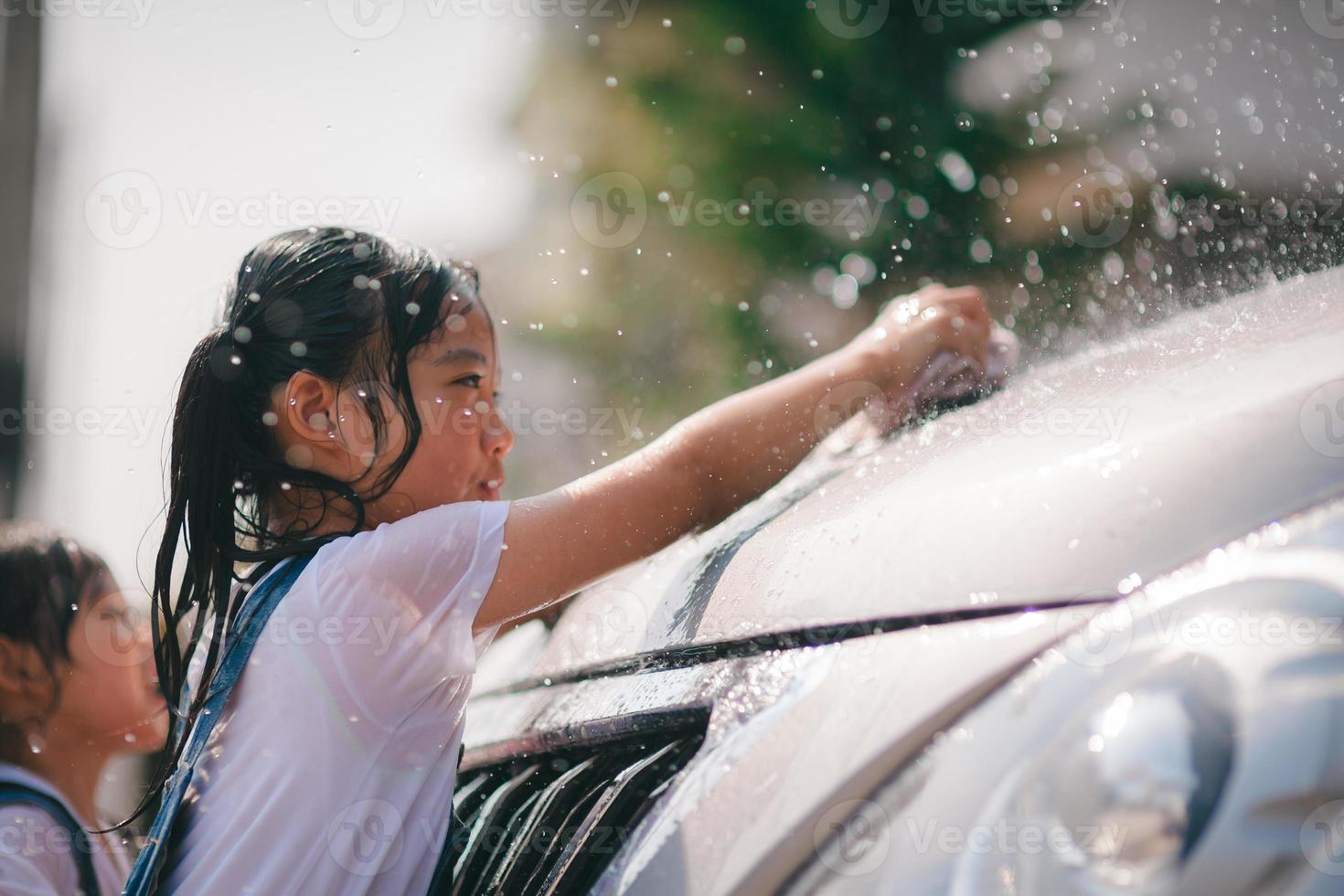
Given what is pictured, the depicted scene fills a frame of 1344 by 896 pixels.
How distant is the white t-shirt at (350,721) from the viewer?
4.35 feet

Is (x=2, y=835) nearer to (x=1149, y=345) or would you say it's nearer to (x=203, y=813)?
(x=203, y=813)

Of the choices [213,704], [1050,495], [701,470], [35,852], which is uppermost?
[1050,495]

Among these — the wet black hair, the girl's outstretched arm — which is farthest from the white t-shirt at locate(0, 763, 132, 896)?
the girl's outstretched arm

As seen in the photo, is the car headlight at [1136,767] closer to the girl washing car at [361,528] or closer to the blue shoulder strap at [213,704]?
the girl washing car at [361,528]

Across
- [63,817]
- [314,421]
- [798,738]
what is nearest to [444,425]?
[314,421]

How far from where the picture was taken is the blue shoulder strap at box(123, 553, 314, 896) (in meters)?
1.35

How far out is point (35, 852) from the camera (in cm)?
186

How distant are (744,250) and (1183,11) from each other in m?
6.32

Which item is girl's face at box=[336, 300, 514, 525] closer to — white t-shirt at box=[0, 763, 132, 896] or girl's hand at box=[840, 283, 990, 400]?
girl's hand at box=[840, 283, 990, 400]

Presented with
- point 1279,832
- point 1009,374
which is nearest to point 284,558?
point 1009,374

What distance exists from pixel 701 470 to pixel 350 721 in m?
0.61

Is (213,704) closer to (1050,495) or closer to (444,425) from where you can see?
(444,425)

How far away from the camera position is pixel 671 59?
10.1 metres

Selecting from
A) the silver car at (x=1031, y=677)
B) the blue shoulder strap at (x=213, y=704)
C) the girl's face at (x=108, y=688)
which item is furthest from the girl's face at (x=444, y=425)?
the girl's face at (x=108, y=688)
